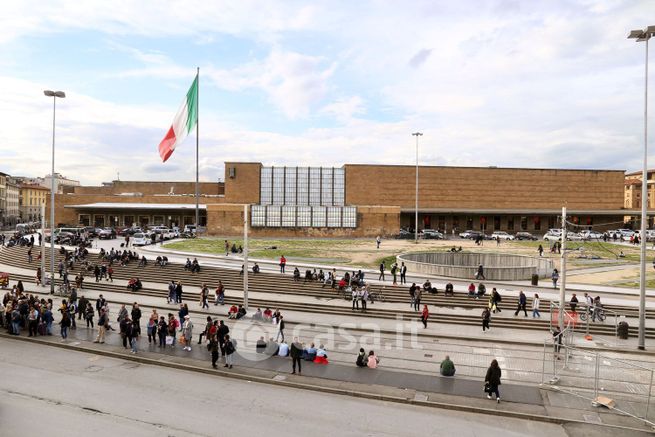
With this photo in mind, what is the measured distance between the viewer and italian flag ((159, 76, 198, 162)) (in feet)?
134

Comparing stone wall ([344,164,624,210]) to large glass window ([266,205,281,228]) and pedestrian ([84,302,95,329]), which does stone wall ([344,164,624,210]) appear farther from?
pedestrian ([84,302,95,329])

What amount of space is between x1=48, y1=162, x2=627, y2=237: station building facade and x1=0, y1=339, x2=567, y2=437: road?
53401 millimetres

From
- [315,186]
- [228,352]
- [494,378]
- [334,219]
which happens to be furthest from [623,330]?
[315,186]

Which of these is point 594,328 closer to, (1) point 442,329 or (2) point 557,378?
(1) point 442,329

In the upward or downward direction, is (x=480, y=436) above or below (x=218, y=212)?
below

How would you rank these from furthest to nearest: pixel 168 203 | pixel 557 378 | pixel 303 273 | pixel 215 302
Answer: pixel 168 203
pixel 303 273
pixel 215 302
pixel 557 378

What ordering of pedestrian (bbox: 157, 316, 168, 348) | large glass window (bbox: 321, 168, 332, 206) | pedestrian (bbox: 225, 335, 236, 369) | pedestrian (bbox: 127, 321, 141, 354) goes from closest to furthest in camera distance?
pedestrian (bbox: 225, 335, 236, 369) → pedestrian (bbox: 127, 321, 141, 354) → pedestrian (bbox: 157, 316, 168, 348) → large glass window (bbox: 321, 168, 332, 206)

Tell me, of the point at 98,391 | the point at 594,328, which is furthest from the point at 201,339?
the point at 594,328

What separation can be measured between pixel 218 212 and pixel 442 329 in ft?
162

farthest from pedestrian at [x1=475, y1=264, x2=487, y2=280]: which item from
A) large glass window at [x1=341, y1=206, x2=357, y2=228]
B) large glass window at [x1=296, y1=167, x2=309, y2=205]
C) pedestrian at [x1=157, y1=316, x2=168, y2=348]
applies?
large glass window at [x1=296, y1=167, x2=309, y2=205]

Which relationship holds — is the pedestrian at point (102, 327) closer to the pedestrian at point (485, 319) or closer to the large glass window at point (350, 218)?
the pedestrian at point (485, 319)

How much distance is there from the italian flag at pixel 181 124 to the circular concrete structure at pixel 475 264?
2179 centimetres

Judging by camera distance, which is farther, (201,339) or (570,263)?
(570,263)

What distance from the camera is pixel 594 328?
73.9ft
